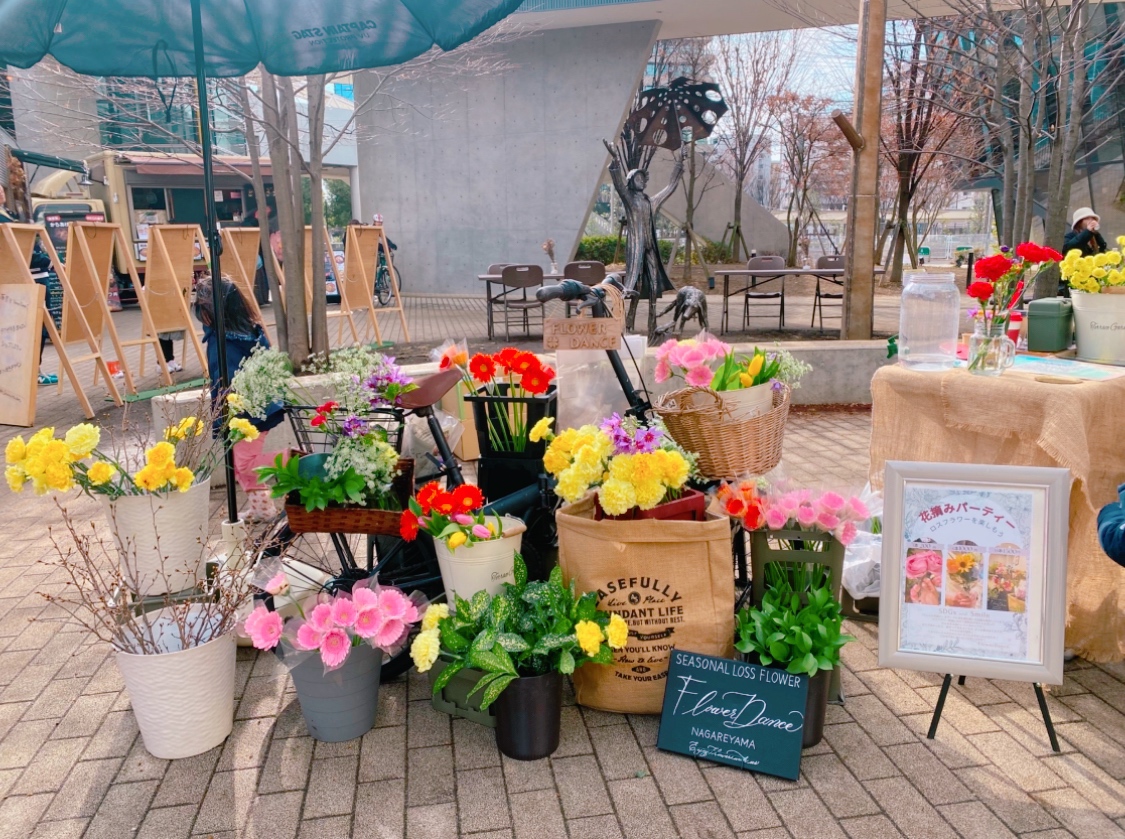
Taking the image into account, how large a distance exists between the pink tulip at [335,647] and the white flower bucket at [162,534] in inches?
27.6

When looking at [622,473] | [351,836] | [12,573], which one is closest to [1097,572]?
[622,473]

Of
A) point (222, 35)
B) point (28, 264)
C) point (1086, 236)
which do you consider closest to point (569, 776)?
point (222, 35)

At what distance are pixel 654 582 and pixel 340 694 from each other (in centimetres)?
103

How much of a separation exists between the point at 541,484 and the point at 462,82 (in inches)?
517

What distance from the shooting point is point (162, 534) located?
299 centimetres

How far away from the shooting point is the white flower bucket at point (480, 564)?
8.87 ft

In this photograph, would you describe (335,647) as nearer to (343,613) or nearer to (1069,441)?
(343,613)

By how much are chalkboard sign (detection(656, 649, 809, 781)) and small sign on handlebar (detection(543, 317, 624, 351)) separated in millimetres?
1069

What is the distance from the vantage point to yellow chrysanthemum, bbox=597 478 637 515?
2.53 meters

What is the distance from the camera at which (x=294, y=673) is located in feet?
8.77

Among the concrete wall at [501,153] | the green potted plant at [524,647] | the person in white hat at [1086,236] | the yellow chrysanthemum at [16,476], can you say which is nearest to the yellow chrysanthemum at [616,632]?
the green potted plant at [524,647]

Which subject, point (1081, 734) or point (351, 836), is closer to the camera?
point (351, 836)

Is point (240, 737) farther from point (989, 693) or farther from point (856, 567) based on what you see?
point (989, 693)

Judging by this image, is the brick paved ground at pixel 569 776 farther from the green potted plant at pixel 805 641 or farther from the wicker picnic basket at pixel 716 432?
the wicker picnic basket at pixel 716 432
